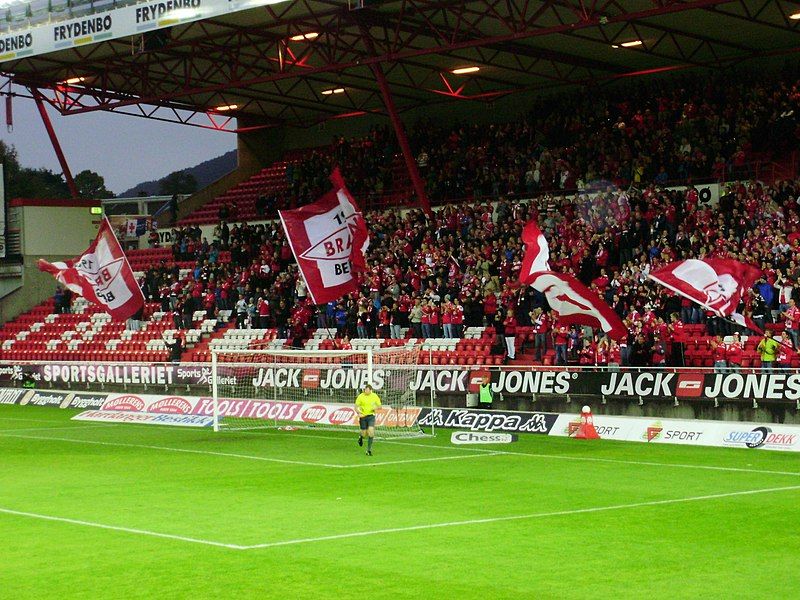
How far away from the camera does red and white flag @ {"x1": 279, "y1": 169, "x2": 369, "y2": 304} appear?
1400 inches

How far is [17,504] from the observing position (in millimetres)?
20031

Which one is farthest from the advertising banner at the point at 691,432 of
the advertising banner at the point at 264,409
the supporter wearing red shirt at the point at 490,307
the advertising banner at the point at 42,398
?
the advertising banner at the point at 42,398

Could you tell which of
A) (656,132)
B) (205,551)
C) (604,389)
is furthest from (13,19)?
(205,551)

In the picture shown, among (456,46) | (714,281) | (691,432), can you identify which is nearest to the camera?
(691,432)

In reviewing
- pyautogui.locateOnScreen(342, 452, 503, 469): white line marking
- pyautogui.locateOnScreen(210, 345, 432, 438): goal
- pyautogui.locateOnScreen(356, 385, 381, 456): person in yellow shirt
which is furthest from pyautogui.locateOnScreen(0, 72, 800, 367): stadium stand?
pyautogui.locateOnScreen(356, 385, 381, 456): person in yellow shirt

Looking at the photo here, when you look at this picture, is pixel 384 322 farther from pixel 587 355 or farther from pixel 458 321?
pixel 587 355

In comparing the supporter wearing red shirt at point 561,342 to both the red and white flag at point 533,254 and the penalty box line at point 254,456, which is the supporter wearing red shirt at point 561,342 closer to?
the red and white flag at point 533,254

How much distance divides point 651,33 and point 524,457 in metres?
22.6

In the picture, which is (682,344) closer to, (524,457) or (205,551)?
(524,457)

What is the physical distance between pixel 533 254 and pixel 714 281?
5.53 meters

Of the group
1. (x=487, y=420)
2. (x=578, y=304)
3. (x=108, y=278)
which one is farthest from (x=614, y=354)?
(x=108, y=278)

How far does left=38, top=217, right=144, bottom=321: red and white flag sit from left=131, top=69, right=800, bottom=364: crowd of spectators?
5357 millimetres

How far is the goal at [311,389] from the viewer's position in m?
33.4

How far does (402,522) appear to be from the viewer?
1748 cm
